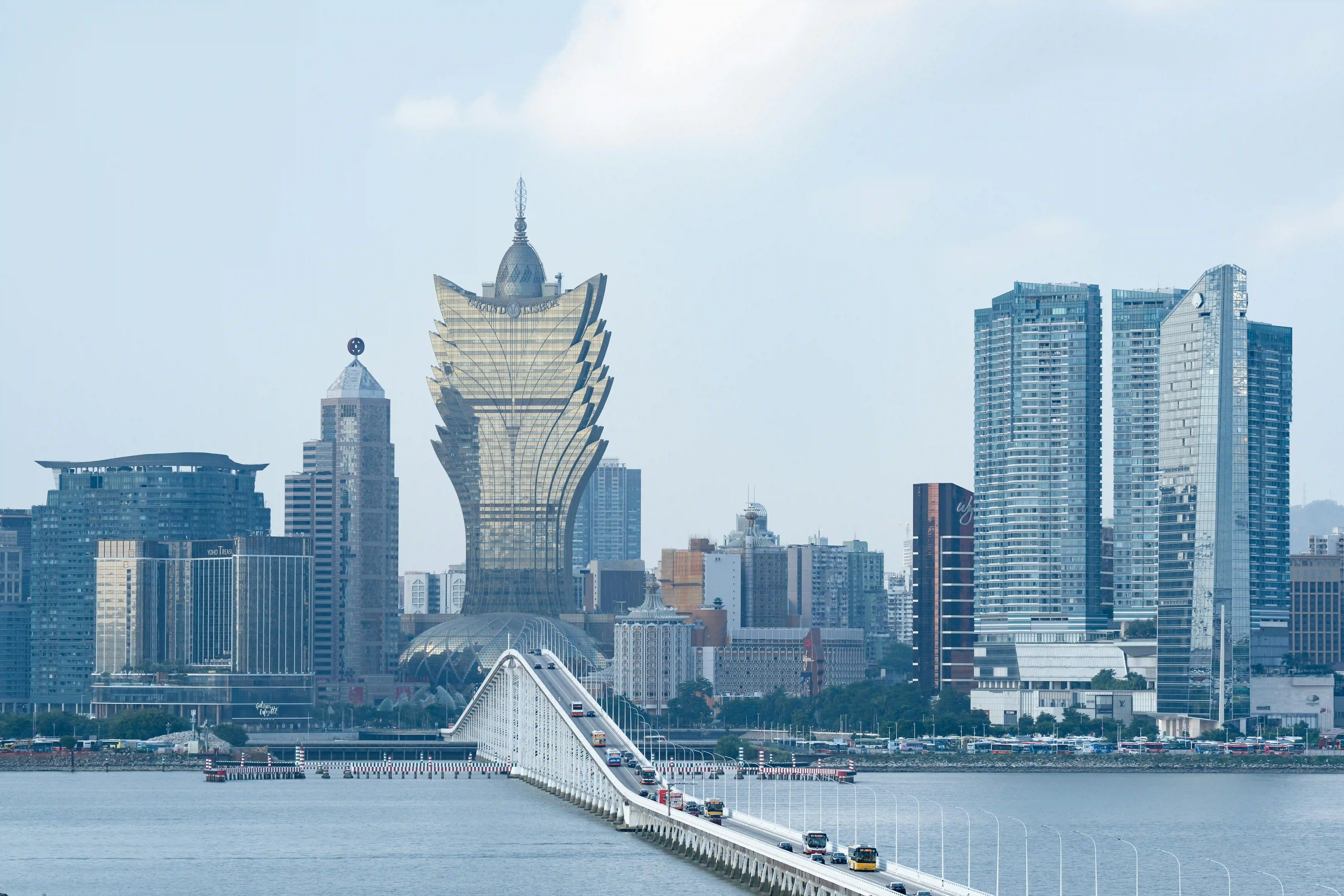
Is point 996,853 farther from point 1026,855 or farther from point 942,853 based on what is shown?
point 942,853

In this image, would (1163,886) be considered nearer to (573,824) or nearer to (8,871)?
(573,824)

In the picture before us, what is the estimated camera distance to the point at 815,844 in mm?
135125

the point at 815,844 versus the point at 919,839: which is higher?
the point at 815,844

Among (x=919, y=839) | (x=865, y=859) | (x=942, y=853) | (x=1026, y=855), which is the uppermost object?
(x=865, y=859)

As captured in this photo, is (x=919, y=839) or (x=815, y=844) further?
(x=919, y=839)

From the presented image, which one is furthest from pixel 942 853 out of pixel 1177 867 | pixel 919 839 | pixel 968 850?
pixel 1177 867

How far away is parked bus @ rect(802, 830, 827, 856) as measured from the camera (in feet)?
442

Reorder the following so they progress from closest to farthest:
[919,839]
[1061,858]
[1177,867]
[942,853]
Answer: [942,853] < [1061,858] < [1177,867] < [919,839]

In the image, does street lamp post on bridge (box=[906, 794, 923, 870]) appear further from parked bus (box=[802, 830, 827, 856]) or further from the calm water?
parked bus (box=[802, 830, 827, 856])

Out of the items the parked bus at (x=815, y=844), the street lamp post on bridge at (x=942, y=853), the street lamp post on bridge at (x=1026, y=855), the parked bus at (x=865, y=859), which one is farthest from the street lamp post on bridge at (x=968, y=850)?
the parked bus at (x=815, y=844)

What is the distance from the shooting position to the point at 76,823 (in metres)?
197

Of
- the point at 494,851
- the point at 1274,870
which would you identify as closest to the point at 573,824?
the point at 494,851

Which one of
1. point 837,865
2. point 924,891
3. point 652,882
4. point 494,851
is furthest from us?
point 494,851

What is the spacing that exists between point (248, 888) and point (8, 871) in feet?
61.7
